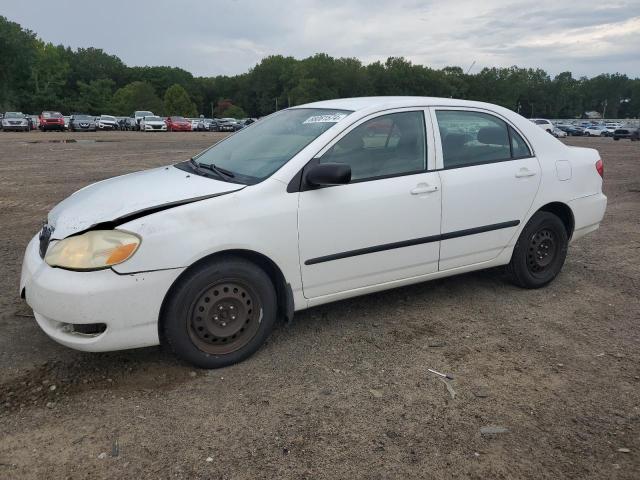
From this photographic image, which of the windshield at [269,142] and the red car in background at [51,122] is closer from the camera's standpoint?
the windshield at [269,142]

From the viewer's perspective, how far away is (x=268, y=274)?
3557mm

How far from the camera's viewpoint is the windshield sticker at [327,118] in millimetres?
3896

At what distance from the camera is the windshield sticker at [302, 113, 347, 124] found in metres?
3.90

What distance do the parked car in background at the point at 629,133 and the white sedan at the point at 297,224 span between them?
44201 mm

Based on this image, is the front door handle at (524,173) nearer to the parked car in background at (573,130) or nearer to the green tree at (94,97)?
the parked car in background at (573,130)

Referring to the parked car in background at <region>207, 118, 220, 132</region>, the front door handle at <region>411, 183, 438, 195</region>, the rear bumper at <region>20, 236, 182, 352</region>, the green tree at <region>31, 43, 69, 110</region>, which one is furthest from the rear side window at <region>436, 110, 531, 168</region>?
the green tree at <region>31, 43, 69, 110</region>

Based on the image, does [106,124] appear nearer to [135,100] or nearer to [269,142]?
[269,142]

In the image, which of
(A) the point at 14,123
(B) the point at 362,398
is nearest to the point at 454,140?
(B) the point at 362,398

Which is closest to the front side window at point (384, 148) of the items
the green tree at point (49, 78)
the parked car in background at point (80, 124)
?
the parked car in background at point (80, 124)

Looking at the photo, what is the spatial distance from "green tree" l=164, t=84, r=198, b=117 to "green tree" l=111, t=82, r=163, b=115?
467cm

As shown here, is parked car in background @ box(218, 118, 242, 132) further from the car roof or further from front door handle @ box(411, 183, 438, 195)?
front door handle @ box(411, 183, 438, 195)

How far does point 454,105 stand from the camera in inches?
173

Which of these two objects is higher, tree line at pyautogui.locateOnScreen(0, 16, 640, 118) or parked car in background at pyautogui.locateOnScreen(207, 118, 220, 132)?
tree line at pyautogui.locateOnScreen(0, 16, 640, 118)

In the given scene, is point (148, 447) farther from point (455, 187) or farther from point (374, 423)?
point (455, 187)
